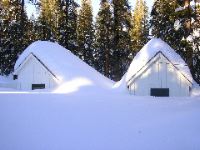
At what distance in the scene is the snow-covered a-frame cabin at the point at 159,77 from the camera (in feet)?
63.7

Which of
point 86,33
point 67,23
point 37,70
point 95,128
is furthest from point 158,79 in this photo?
point 86,33

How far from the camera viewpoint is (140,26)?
5038 centimetres

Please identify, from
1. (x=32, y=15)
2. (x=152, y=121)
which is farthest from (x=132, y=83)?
(x=32, y=15)

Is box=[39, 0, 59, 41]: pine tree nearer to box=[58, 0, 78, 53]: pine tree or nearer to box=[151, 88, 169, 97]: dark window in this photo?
box=[58, 0, 78, 53]: pine tree

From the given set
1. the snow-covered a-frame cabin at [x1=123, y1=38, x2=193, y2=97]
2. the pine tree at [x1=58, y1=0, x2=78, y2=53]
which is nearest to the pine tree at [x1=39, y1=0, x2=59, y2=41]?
the pine tree at [x1=58, y1=0, x2=78, y2=53]

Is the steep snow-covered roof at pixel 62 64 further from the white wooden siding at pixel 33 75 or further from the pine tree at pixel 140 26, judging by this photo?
the pine tree at pixel 140 26

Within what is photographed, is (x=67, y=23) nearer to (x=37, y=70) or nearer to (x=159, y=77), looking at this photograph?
(x=37, y=70)

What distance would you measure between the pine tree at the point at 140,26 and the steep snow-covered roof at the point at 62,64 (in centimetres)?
2125

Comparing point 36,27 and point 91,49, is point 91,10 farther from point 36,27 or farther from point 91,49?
point 36,27

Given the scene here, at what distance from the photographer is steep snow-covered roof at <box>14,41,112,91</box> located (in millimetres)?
22438

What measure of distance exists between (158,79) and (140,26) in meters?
31.8

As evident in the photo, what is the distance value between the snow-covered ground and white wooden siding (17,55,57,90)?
31.5 feet

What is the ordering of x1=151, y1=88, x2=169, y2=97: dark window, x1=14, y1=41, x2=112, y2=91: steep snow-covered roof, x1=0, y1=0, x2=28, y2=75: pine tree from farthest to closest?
x1=0, y1=0, x2=28, y2=75: pine tree → x1=14, y1=41, x2=112, y2=91: steep snow-covered roof → x1=151, y1=88, x2=169, y2=97: dark window

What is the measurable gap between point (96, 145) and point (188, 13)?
60.8 ft
